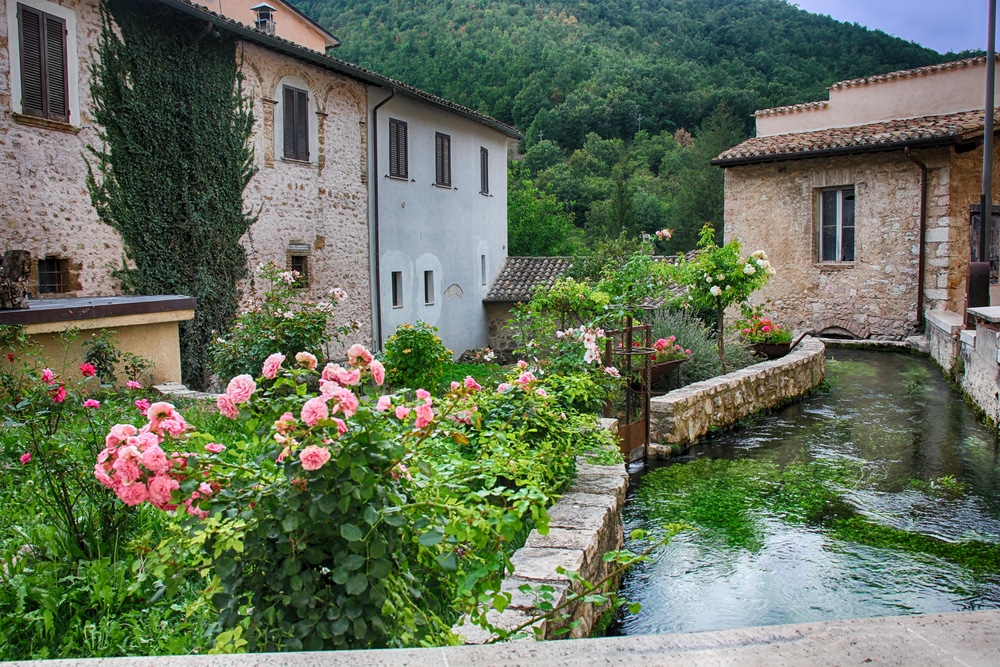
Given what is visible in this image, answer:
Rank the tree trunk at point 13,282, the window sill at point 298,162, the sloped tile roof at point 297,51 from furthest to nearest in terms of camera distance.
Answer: the window sill at point 298,162
the sloped tile roof at point 297,51
the tree trunk at point 13,282

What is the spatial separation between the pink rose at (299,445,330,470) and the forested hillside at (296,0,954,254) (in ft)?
113

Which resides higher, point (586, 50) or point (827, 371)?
point (586, 50)

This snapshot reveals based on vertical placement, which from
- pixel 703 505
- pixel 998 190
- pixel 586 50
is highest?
pixel 586 50

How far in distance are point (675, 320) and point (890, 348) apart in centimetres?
626

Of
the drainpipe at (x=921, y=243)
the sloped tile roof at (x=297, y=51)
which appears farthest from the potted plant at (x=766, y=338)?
the sloped tile roof at (x=297, y=51)

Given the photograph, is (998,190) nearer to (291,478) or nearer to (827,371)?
(827,371)

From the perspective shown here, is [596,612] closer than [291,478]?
No

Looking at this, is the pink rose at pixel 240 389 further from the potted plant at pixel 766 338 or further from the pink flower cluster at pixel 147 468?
the potted plant at pixel 766 338

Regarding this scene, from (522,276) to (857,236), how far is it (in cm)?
909

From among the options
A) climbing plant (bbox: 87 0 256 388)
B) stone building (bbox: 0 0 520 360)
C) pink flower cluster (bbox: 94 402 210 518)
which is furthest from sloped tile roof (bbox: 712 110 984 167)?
pink flower cluster (bbox: 94 402 210 518)

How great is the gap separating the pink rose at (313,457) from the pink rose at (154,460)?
42 centimetres

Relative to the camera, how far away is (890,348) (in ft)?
46.1

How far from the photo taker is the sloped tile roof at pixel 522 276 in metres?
20.8

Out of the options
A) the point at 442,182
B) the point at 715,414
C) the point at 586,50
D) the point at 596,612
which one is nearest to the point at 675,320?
the point at 715,414
